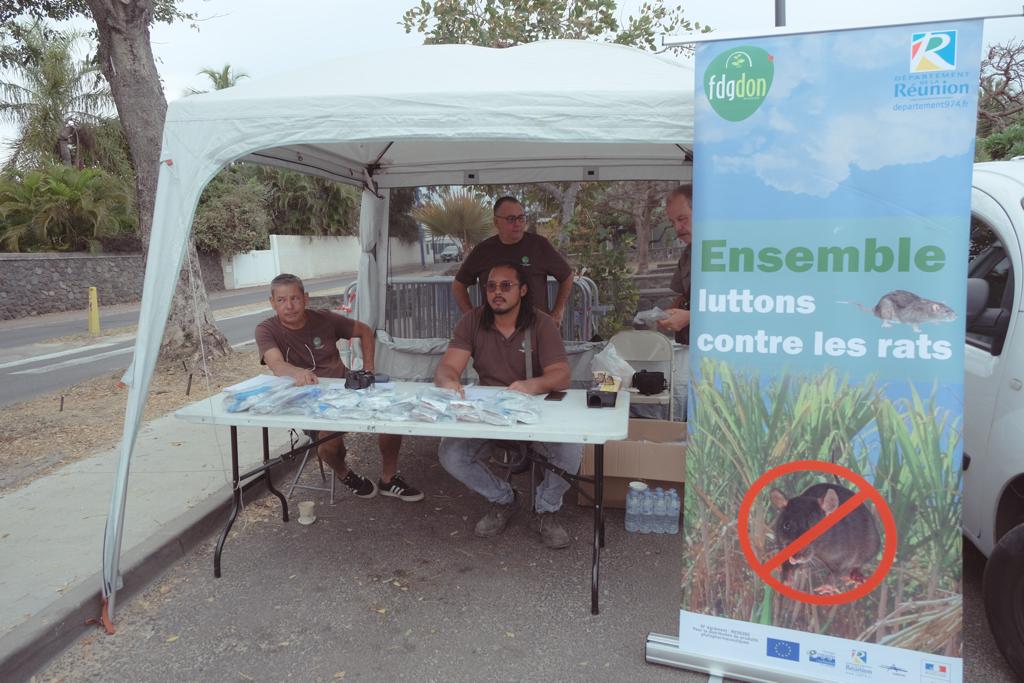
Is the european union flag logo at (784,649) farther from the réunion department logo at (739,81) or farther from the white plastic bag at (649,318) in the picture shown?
the white plastic bag at (649,318)

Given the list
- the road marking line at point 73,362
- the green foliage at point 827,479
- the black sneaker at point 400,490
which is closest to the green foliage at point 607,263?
the black sneaker at point 400,490

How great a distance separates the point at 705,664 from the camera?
8.80 feet

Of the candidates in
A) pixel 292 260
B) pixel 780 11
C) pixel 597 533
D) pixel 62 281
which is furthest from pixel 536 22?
pixel 292 260

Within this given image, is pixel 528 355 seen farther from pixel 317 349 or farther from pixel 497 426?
pixel 317 349

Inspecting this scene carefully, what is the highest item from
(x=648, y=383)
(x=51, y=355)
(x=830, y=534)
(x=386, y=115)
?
(x=386, y=115)

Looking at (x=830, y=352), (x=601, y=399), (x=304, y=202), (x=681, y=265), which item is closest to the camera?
(x=830, y=352)

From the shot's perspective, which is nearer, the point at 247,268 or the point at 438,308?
the point at 438,308

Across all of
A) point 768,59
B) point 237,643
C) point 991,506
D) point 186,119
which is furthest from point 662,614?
point 186,119

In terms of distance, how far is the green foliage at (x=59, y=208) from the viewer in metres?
19.3

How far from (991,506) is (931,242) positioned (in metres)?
1.15

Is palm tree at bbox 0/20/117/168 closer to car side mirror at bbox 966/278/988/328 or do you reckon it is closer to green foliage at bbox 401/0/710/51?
green foliage at bbox 401/0/710/51

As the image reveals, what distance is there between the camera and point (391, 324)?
21.0 ft

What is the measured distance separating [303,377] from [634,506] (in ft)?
6.49

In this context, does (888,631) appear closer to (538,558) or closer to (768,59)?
(538,558)
